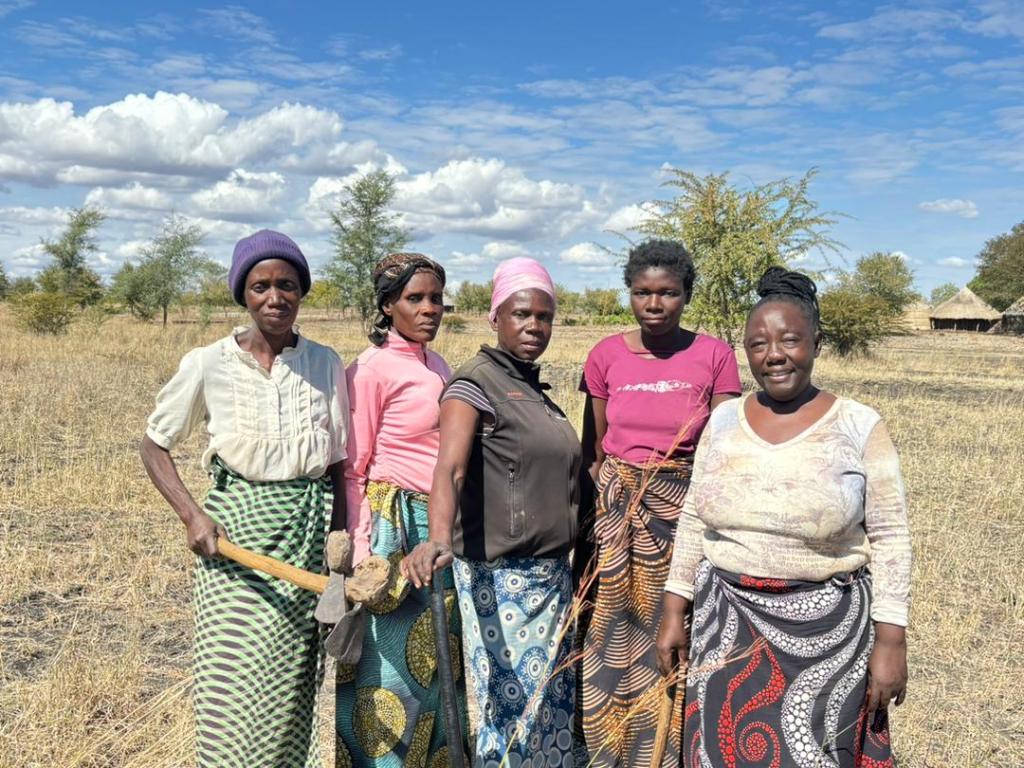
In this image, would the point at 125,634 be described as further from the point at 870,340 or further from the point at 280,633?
the point at 870,340

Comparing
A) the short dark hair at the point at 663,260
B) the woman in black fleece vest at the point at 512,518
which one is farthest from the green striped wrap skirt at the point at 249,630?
the short dark hair at the point at 663,260

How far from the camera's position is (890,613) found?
6.86 feet

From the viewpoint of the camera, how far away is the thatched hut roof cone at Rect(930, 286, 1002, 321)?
47.8 meters

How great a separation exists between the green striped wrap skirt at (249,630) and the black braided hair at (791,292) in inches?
55.5

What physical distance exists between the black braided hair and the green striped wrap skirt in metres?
1.41

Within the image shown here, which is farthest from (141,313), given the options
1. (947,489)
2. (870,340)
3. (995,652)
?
(995,652)

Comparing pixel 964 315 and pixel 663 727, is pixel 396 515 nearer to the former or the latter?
pixel 663 727

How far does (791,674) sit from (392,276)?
160 cm

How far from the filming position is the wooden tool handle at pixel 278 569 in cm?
228

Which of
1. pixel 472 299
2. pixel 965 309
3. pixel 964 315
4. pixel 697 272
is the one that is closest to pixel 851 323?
pixel 697 272

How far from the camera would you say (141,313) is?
33.7 m

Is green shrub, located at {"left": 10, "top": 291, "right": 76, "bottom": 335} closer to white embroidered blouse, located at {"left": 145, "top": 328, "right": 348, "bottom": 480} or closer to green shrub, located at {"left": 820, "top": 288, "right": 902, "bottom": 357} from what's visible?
green shrub, located at {"left": 820, "top": 288, "right": 902, "bottom": 357}

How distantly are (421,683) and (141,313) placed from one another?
34428 millimetres

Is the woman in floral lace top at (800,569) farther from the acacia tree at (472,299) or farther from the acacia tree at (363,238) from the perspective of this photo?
the acacia tree at (472,299)
